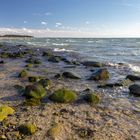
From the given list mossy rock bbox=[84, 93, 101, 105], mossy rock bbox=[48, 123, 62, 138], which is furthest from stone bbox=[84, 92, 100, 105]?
mossy rock bbox=[48, 123, 62, 138]

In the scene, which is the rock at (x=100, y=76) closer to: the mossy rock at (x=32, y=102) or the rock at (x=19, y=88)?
the rock at (x=19, y=88)

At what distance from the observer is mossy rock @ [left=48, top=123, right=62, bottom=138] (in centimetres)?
679

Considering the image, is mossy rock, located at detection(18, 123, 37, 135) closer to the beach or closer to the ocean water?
the beach

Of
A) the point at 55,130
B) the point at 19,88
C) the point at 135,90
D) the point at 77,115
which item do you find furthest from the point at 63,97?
the point at 135,90

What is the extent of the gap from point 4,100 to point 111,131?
435 cm

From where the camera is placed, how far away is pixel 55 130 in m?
7.03

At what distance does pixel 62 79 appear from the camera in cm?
1391

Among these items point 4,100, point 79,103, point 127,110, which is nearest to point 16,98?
point 4,100

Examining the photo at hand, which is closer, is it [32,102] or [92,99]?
[32,102]

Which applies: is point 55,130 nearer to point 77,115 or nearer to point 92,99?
point 77,115

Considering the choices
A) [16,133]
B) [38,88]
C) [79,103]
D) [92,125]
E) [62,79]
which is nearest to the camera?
[16,133]

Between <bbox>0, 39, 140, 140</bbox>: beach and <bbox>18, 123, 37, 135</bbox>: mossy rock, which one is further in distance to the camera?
<bbox>0, 39, 140, 140</bbox>: beach

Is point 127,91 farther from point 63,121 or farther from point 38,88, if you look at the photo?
point 63,121

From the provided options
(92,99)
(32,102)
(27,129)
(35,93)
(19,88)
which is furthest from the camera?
(19,88)
